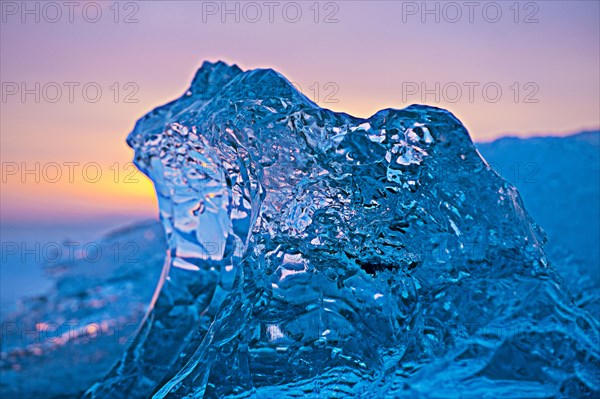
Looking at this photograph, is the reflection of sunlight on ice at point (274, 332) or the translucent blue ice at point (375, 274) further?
the reflection of sunlight on ice at point (274, 332)

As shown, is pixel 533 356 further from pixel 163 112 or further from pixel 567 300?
pixel 163 112

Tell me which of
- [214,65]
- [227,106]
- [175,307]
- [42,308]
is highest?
[214,65]

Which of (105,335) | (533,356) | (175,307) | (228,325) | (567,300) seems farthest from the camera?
(105,335)

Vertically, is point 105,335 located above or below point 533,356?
below

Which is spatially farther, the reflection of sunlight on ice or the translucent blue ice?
the reflection of sunlight on ice

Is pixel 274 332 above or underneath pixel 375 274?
underneath

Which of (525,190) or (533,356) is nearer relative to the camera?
(533,356)

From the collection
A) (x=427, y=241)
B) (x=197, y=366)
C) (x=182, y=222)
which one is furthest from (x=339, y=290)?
A: (x=182, y=222)

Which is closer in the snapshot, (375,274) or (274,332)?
(274,332)
